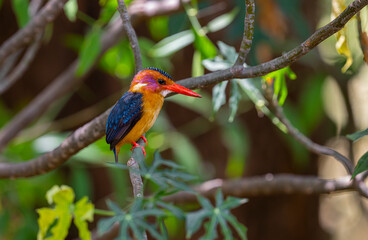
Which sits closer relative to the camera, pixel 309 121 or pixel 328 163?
pixel 309 121

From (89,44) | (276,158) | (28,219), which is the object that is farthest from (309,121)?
(28,219)

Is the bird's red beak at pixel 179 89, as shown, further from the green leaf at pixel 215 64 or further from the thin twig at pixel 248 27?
the green leaf at pixel 215 64

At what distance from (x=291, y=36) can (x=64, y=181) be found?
1551 mm

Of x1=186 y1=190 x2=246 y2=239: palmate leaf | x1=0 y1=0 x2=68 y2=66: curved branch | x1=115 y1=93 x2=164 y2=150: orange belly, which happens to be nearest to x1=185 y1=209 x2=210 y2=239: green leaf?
x1=186 y1=190 x2=246 y2=239: palmate leaf

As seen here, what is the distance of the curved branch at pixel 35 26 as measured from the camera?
179cm

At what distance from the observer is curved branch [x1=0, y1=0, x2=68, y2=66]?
179 cm

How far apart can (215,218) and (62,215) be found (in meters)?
0.45

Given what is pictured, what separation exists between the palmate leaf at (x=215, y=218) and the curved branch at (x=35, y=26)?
79cm

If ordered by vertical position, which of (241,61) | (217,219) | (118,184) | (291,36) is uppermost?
(291,36)

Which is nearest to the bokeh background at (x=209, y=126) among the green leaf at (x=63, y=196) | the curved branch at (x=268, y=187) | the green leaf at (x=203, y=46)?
the curved branch at (x=268, y=187)

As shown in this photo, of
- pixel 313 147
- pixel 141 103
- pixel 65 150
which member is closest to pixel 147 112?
pixel 141 103

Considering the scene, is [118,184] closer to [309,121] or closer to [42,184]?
[42,184]

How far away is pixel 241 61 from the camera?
125 cm

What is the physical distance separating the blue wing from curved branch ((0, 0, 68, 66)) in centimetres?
48
